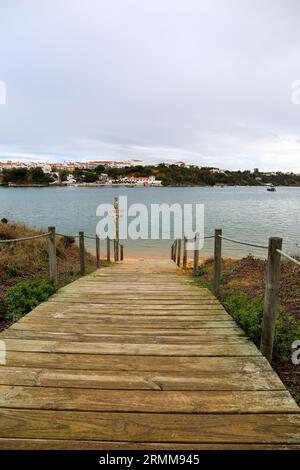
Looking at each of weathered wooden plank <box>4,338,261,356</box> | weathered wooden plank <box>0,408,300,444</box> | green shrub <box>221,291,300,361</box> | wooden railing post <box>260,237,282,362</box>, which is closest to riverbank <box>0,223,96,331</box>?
weathered wooden plank <box>4,338,261,356</box>

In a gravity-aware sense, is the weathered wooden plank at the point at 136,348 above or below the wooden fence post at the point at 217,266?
below

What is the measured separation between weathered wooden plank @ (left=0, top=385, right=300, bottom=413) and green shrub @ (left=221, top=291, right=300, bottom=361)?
3.09ft

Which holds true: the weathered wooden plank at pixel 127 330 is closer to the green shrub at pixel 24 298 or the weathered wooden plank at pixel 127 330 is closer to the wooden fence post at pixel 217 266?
the green shrub at pixel 24 298

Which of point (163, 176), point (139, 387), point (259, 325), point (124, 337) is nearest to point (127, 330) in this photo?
point (124, 337)

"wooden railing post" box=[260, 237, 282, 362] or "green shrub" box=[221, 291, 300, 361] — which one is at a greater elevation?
"wooden railing post" box=[260, 237, 282, 362]

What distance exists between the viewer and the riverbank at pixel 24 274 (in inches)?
171

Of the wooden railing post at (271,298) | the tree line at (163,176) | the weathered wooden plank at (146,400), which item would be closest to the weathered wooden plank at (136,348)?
the wooden railing post at (271,298)

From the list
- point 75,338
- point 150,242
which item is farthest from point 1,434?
point 150,242

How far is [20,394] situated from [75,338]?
0.98m

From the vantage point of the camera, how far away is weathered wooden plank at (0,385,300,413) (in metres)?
2.06

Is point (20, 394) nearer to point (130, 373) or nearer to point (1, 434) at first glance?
point (1, 434)

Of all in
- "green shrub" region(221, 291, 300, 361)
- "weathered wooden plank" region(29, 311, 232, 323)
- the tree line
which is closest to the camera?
"green shrub" region(221, 291, 300, 361)

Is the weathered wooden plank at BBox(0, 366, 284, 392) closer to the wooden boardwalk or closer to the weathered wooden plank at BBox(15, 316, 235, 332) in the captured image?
the wooden boardwalk

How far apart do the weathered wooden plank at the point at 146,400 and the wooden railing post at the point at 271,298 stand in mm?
707
